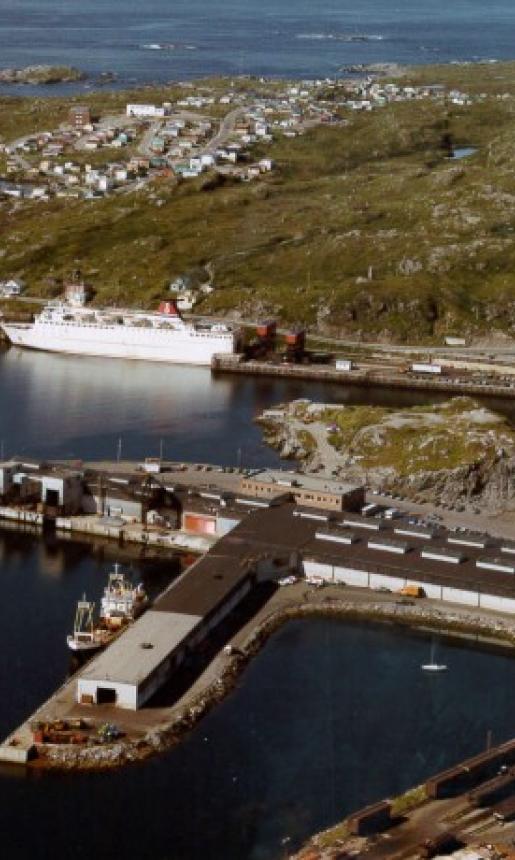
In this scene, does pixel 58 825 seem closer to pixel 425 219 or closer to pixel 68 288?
pixel 68 288

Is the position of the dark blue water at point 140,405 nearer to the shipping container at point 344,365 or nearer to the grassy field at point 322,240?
the shipping container at point 344,365

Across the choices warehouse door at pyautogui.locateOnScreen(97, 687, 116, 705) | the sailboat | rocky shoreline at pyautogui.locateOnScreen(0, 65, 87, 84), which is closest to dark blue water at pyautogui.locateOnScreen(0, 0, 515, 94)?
rocky shoreline at pyautogui.locateOnScreen(0, 65, 87, 84)

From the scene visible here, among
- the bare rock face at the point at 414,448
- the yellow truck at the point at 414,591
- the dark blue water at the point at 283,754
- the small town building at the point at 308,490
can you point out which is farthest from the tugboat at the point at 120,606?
the bare rock face at the point at 414,448

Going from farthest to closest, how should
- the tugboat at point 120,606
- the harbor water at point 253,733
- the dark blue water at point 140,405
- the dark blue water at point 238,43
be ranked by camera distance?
the dark blue water at point 238,43 → the dark blue water at point 140,405 → the tugboat at point 120,606 → the harbor water at point 253,733

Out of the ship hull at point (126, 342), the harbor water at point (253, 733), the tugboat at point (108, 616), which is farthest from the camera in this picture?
the ship hull at point (126, 342)

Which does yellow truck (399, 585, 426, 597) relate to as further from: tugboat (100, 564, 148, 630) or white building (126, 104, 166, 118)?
white building (126, 104, 166, 118)

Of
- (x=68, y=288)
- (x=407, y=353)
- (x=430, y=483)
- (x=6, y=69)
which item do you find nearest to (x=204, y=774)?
(x=430, y=483)
